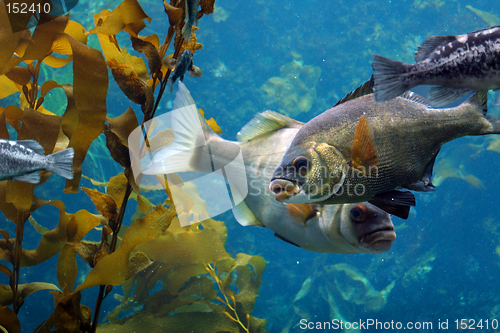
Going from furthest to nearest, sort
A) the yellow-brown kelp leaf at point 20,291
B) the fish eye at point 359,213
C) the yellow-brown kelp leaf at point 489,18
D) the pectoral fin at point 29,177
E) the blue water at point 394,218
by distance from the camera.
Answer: the yellow-brown kelp leaf at point 489,18 → the blue water at point 394,218 → the yellow-brown kelp leaf at point 20,291 → the pectoral fin at point 29,177 → the fish eye at point 359,213

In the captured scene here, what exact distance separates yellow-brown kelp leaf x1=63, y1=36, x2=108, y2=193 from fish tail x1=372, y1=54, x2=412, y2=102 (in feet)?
4.62

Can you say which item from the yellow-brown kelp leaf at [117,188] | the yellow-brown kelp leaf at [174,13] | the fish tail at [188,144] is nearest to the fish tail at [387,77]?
the fish tail at [188,144]

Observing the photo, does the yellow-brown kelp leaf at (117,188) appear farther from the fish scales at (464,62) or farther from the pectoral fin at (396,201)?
the fish scales at (464,62)

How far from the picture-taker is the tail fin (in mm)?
1228

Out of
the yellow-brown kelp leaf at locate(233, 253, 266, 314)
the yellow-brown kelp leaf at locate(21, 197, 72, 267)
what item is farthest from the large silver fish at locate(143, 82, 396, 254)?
the yellow-brown kelp leaf at locate(233, 253, 266, 314)

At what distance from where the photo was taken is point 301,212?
51.7 inches

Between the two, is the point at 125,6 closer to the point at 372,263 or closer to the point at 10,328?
the point at 10,328

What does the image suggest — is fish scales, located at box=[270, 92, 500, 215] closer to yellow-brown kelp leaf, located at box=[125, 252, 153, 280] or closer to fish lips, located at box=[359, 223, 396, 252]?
fish lips, located at box=[359, 223, 396, 252]

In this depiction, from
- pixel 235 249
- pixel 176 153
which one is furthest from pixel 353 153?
pixel 235 249

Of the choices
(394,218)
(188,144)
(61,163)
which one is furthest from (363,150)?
(394,218)

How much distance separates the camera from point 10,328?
165 cm

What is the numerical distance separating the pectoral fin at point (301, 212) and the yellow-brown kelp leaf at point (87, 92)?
3.85ft

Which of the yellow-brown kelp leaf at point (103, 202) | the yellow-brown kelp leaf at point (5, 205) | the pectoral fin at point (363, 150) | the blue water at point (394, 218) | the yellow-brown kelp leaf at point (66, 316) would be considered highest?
the pectoral fin at point (363, 150)

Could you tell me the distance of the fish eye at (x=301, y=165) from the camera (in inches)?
32.0
